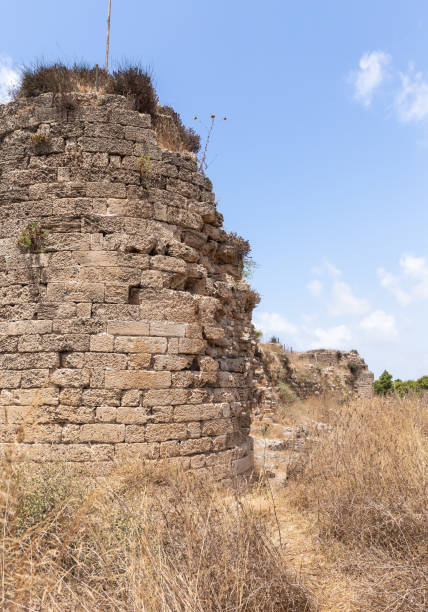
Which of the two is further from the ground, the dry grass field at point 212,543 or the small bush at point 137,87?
the small bush at point 137,87

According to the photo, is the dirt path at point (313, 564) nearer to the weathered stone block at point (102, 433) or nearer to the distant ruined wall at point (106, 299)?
the distant ruined wall at point (106, 299)

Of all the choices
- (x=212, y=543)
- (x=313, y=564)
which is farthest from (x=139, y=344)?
(x=313, y=564)

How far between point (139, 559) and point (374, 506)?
205 centimetres

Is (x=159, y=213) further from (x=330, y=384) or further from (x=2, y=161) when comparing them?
(x=330, y=384)

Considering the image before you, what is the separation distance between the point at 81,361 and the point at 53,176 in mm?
2295

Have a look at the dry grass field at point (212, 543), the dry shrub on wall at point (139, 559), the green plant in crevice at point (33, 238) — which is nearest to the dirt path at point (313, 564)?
the dry grass field at point (212, 543)

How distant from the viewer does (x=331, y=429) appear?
6.40m

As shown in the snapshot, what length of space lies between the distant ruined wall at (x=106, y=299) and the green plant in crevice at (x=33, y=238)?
1.0 inches

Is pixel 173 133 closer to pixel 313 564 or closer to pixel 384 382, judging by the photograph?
pixel 313 564

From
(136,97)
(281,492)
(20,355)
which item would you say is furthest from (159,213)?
(281,492)

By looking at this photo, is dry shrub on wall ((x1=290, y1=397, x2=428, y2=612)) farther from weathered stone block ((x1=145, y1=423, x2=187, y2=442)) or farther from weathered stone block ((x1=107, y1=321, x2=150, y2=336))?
weathered stone block ((x1=107, y1=321, x2=150, y2=336))

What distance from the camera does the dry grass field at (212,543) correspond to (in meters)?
2.48

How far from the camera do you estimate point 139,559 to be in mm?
2668

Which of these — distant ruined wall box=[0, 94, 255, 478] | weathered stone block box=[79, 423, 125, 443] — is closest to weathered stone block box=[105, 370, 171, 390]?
distant ruined wall box=[0, 94, 255, 478]
